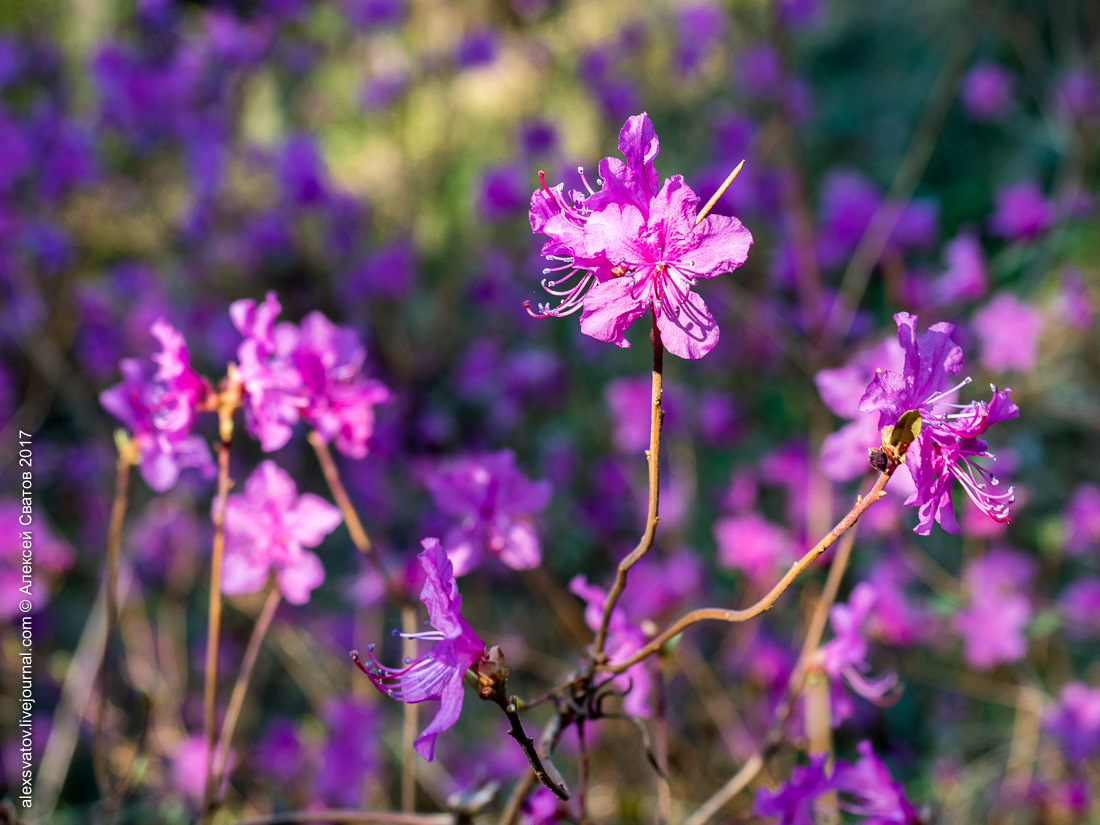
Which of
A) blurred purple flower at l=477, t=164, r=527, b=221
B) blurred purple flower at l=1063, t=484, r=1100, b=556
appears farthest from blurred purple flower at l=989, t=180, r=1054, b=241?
blurred purple flower at l=477, t=164, r=527, b=221

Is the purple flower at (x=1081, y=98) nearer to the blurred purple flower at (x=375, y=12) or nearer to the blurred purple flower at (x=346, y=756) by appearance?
the blurred purple flower at (x=375, y=12)

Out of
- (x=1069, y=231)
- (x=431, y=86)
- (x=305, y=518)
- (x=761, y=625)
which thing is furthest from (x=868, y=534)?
(x=431, y=86)

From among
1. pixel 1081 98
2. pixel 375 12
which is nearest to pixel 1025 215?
pixel 1081 98

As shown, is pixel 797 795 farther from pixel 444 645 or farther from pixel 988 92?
pixel 988 92

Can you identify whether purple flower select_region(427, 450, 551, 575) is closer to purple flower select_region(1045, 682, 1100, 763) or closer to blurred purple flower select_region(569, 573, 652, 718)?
blurred purple flower select_region(569, 573, 652, 718)

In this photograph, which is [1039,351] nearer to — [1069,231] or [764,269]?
[1069,231]

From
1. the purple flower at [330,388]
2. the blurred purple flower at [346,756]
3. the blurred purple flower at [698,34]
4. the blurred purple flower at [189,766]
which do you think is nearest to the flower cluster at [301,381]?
the purple flower at [330,388]
